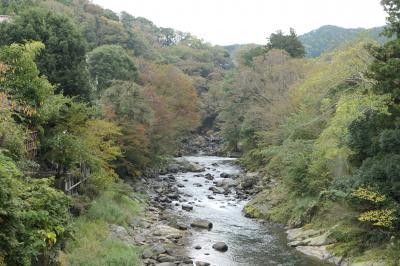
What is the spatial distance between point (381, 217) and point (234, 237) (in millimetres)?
8927

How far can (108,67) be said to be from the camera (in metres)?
45.9

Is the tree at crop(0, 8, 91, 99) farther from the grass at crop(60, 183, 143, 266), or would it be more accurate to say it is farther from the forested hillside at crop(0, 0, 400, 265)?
the grass at crop(60, 183, 143, 266)

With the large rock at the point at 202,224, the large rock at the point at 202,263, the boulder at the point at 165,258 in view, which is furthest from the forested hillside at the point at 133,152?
the large rock at the point at 202,224

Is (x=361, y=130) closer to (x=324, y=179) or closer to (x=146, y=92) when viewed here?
(x=324, y=179)

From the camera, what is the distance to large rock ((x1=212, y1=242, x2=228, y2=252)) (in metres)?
22.2

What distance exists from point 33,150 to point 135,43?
5988 centimetres

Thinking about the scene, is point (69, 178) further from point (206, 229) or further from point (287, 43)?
point (287, 43)

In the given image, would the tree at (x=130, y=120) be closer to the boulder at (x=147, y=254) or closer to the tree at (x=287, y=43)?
the boulder at (x=147, y=254)

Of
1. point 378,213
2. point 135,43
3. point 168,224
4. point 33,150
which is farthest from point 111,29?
point 378,213

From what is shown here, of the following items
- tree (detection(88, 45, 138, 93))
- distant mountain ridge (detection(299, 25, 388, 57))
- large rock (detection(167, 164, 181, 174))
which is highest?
distant mountain ridge (detection(299, 25, 388, 57))

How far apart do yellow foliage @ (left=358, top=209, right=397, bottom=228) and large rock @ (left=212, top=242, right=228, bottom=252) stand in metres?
7.12

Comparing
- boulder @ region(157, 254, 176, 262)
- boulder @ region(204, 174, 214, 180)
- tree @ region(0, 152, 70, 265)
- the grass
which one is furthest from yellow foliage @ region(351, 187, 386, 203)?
boulder @ region(204, 174, 214, 180)

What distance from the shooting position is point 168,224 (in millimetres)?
26891

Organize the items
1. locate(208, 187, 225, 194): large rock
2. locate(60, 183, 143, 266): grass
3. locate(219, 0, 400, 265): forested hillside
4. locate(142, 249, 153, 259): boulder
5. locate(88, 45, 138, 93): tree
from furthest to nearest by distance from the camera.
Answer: locate(88, 45, 138, 93): tree < locate(208, 187, 225, 194): large rock < locate(142, 249, 153, 259): boulder < locate(219, 0, 400, 265): forested hillside < locate(60, 183, 143, 266): grass
